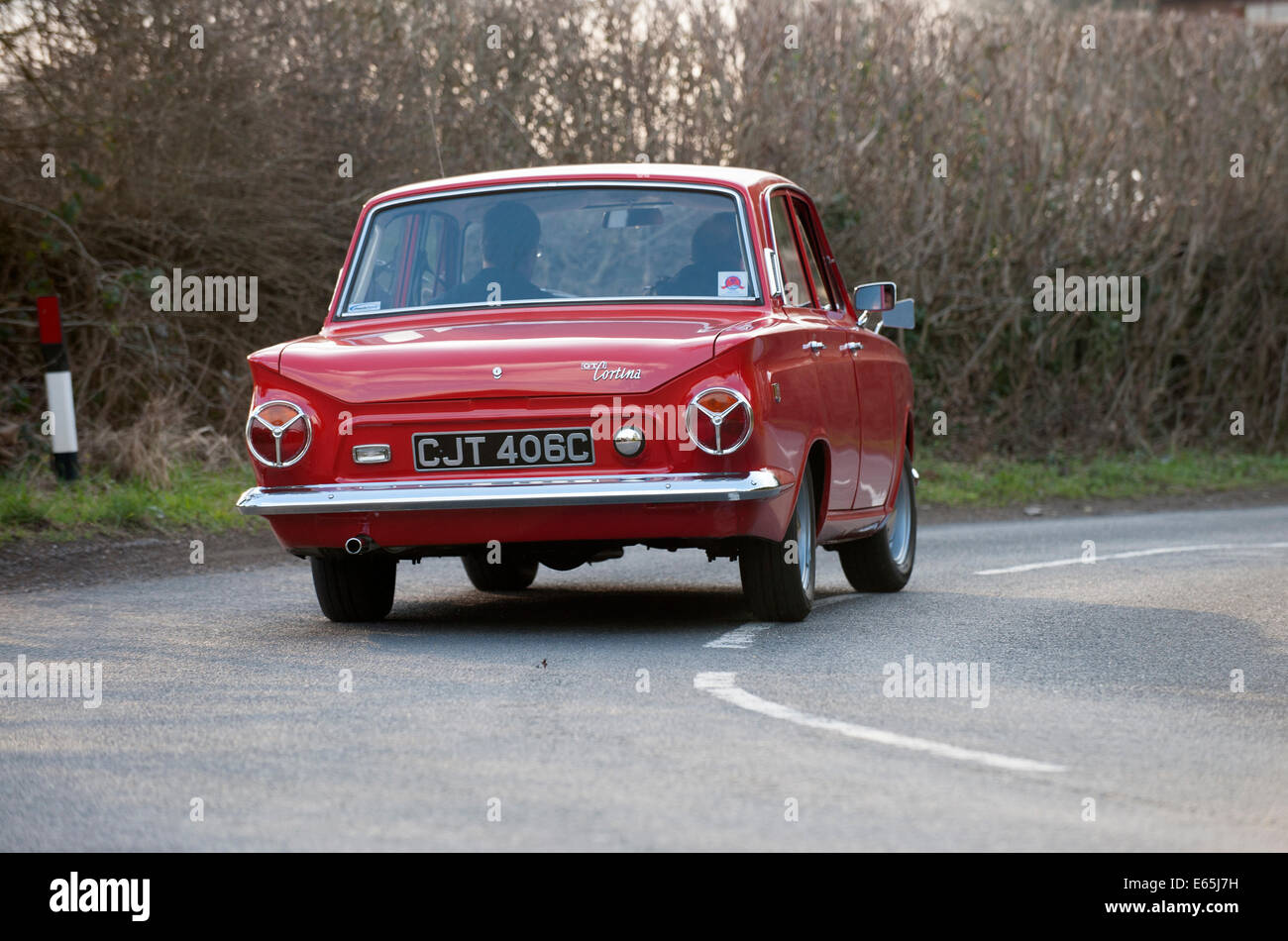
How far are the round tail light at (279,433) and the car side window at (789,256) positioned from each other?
2134 mm

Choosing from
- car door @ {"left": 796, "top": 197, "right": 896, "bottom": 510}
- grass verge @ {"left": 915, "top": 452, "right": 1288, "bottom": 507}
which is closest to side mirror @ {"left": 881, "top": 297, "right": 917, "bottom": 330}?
car door @ {"left": 796, "top": 197, "right": 896, "bottom": 510}

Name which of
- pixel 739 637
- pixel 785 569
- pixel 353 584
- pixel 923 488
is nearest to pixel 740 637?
pixel 739 637

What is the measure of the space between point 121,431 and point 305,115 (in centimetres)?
386

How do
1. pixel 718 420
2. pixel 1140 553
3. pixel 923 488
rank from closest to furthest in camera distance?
pixel 718 420 → pixel 1140 553 → pixel 923 488

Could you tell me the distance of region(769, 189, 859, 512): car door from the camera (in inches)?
350

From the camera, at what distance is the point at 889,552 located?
34.2 ft

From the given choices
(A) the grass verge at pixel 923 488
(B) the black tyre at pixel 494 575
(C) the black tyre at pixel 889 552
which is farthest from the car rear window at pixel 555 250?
(A) the grass verge at pixel 923 488

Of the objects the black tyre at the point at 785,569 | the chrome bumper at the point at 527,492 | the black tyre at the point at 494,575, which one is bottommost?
the black tyre at the point at 494,575

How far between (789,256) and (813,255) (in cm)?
72

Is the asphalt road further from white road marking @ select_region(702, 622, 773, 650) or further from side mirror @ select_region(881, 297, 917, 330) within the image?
side mirror @ select_region(881, 297, 917, 330)

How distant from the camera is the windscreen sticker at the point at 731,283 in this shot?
343 inches

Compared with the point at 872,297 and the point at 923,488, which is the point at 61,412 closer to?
the point at 872,297

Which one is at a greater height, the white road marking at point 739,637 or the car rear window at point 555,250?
the car rear window at point 555,250

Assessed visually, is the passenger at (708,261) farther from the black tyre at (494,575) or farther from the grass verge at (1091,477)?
the grass verge at (1091,477)
